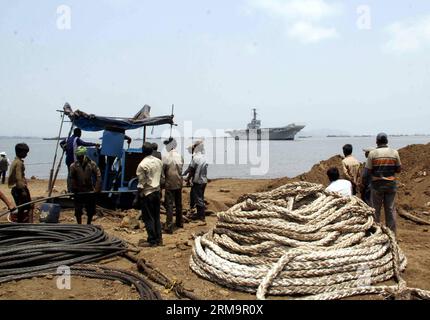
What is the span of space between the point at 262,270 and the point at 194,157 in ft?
15.2

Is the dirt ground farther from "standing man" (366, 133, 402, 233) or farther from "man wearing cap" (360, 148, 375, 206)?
"man wearing cap" (360, 148, 375, 206)

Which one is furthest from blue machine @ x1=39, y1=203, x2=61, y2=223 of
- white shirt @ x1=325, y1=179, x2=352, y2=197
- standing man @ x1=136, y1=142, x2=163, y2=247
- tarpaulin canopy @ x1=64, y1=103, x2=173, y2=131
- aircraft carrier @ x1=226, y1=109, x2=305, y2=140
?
aircraft carrier @ x1=226, y1=109, x2=305, y2=140

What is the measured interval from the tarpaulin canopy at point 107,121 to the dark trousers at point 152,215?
13.2 feet

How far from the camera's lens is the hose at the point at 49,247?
17.5ft

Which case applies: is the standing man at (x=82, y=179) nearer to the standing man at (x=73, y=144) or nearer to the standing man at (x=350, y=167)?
the standing man at (x=73, y=144)

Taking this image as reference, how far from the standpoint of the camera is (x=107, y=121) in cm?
1025

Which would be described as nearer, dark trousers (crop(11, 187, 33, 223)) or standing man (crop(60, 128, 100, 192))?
dark trousers (crop(11, 187, 33, 223))

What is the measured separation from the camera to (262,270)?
4.74 metres

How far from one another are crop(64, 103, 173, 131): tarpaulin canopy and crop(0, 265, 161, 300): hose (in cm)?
533

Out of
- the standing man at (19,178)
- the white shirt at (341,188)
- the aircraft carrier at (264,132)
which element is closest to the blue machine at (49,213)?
the standing man at (19,178)

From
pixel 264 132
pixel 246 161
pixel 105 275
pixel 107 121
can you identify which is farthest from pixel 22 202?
pixel 264 132

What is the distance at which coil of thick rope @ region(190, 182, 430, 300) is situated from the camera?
180 inches
